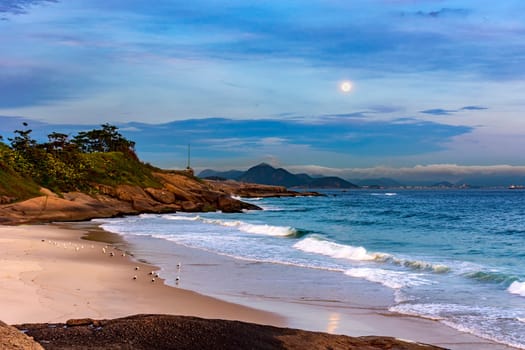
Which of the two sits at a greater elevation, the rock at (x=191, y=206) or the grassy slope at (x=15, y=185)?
the grassy slope at (x=15, y=185)

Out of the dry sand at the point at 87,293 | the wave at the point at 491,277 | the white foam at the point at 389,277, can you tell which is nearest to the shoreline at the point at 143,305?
the dry sand at the point at 87,293

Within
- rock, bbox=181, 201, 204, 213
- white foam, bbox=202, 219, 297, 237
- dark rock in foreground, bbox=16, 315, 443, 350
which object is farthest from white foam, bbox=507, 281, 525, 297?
rock, bbox=181, 201, 204, 213

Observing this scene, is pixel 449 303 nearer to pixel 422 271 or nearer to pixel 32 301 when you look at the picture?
pixel 422 271

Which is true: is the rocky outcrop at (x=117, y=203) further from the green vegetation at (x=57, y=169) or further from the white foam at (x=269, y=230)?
the white foam at (x=269, y=230)

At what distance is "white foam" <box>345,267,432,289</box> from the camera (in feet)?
61.4

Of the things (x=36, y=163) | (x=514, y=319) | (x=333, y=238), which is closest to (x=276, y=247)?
(x=333, y=238)

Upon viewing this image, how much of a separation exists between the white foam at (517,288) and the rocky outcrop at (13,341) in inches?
608

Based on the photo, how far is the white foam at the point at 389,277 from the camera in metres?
18.7

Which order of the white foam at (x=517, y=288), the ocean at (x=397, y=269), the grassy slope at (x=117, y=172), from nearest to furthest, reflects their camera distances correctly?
the ocean at (x=397, y=269) < the white foam at (x=517, y=288) < the grassy slope at (x=117, y=172)

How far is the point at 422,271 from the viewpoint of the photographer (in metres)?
22.0

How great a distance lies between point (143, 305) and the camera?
13.7 m

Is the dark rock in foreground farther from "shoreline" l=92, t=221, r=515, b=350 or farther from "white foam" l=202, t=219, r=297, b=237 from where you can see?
"white foam" l=202, t=219, r=297, b=237

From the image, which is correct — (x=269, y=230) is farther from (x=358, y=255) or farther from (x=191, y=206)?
(x=191, y=206)

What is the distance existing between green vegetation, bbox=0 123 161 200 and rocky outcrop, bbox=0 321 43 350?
46.9 metres
